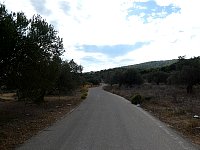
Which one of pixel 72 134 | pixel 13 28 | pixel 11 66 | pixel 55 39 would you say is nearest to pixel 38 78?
pixel 11 66

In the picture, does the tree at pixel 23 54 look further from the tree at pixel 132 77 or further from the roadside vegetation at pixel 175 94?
the tree at pixel 132 77

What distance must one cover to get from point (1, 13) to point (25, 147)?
473 inches

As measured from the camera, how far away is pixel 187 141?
1220 centimetres

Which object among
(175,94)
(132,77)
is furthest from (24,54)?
(132,77)

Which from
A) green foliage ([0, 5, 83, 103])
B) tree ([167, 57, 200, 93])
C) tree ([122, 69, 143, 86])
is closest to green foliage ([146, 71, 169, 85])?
tree ([122, 69, 143, 86])

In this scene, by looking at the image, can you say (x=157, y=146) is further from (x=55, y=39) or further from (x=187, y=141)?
(x=55, y=39)

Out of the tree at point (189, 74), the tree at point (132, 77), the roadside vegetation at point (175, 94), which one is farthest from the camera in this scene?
the tree at point (132, 77)

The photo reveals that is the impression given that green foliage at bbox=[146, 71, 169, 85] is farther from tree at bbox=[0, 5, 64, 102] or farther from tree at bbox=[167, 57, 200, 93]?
tree at bbox=[0, 5, 64, 102]

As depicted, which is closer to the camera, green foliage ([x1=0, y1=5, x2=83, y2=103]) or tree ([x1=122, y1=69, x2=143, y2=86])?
green foliage ([x1=0, y1=5, x2=83, y2=103])

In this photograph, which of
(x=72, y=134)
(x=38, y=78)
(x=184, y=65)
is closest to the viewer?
(x=72, y=134)

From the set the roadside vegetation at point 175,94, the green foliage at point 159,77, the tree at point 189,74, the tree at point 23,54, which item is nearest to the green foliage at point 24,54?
the tree at point 23,54

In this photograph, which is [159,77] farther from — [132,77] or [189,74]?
[189,74]

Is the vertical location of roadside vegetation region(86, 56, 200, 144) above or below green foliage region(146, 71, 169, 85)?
below

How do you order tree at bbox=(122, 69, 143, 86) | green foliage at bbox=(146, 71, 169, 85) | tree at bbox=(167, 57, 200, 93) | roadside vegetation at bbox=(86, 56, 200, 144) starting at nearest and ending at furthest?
roadside vegetation at bbox=(86, 56, 200, 144)
tree at bbox=(167, 57, 200, 93)
tree at bbox=(122, 69, 143, 86)
green foliage at bbox=(146, 71, 169, 85)
